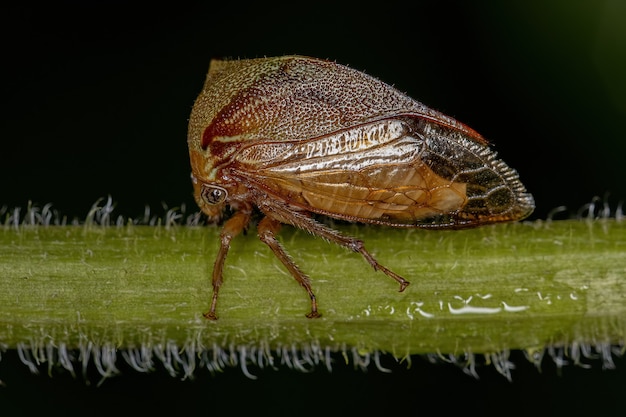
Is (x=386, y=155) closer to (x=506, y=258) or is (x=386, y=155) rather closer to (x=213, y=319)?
(x=506, y=258)

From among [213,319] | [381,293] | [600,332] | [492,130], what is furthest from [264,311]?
[492,130]

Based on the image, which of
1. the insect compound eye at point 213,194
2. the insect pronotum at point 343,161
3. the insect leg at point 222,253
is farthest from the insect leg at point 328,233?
the insect compound eye at point 213,194

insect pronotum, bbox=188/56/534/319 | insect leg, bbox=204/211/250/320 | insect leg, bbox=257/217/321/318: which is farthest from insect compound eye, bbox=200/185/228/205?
insect leg, bbox=257/217/321/318

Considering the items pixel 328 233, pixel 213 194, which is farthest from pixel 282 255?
pixel 213 194

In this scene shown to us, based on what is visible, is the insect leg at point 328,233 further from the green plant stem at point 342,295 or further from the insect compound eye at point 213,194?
the insect compound eye at point 213,194

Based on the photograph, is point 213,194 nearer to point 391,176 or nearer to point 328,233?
point 328,233

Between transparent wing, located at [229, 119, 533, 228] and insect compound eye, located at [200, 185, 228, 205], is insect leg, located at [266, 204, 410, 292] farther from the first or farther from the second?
insect compound eye, located at [200, 185, 228, 205]
